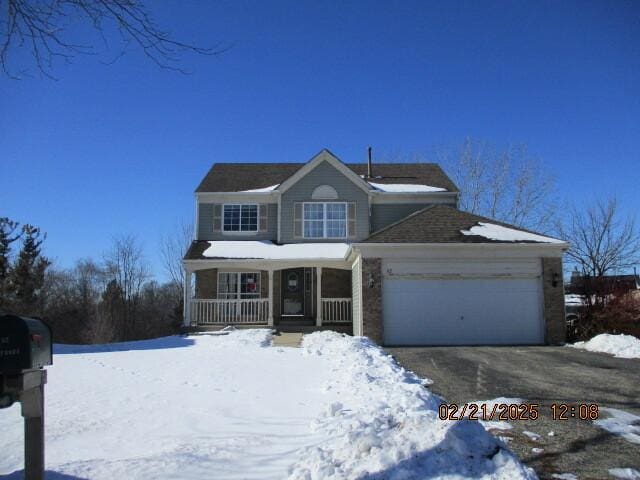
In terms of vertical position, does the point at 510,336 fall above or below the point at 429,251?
below

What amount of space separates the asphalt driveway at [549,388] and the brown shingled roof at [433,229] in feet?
11.0

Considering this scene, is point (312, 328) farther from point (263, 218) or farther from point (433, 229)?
point (433, 229)

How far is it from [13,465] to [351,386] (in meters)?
4.52

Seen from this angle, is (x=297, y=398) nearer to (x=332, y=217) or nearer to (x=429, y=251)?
(x=429, y=251)

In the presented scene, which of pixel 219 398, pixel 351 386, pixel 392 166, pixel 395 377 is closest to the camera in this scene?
pixel 219 398

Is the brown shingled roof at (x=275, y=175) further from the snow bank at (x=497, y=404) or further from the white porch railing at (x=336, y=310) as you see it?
the snow bank at (x=497, y=404)

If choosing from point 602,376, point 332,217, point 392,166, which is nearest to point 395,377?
point 602,376

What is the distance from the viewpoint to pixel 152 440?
4852mm

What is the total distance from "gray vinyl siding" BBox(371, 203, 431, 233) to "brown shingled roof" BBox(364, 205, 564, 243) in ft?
11.7

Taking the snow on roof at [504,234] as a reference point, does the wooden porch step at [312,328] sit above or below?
below

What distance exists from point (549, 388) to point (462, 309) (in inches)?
293

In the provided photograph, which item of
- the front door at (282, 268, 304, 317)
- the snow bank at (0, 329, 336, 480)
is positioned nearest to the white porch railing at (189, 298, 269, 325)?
the front door at (282, 268, 304, 317)

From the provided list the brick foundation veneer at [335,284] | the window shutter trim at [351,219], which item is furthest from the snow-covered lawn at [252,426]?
the window shutter trim at [351,219]

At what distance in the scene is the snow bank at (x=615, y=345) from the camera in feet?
39.3
